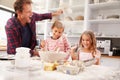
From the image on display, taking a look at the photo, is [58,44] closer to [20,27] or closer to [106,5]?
[20,27]

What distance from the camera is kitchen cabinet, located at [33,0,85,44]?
379 centimetres

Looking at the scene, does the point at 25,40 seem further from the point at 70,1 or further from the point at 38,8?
the point at 38,8

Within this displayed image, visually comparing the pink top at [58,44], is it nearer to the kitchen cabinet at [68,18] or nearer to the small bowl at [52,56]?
the small bowl at [52,56]

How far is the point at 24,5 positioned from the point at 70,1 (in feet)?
7.13

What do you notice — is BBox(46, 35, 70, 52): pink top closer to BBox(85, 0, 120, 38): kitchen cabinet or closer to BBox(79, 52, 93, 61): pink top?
BBox(79, 52, 93, 61): pink top

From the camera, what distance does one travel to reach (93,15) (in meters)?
3.82

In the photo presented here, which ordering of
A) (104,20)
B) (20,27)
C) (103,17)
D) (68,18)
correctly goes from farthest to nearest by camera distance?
(68,18)
(103,17)
(104,20)
(20,27)

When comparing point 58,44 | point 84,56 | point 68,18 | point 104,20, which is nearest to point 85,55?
point 84,56

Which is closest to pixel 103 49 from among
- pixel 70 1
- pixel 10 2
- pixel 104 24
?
pixel 104 24

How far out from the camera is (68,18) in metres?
3.81

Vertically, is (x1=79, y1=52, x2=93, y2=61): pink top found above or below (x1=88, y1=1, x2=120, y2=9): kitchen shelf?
below

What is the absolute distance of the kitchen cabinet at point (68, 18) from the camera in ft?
12.4

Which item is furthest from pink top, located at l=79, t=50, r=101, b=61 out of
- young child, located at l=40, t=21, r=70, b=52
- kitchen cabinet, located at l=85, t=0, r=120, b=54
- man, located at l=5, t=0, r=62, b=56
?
kitchen cabinet, located at l=85, t=0, r=120, b=54

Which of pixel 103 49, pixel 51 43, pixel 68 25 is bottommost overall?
pixel 103 49
